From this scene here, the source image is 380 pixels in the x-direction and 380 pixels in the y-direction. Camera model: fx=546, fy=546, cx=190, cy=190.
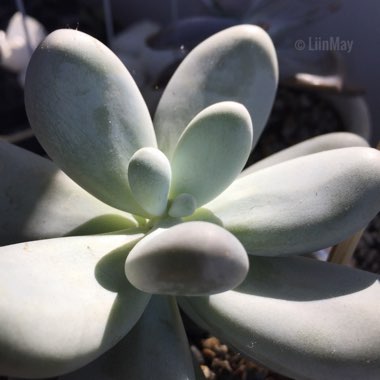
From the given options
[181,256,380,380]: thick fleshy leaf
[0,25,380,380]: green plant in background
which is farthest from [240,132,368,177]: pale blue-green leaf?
[181,256,380,380]: thick fleshy leaf

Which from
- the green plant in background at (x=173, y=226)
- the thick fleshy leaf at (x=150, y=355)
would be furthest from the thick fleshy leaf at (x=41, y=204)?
the thick fleshy leaf at (x=150, y=355)

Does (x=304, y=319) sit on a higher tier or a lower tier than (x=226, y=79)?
lower

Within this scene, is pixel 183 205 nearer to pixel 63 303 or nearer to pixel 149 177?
pixel 149 177

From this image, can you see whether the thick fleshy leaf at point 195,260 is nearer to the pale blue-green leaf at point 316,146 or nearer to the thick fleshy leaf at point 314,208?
the thick fleshy leaf at point 314,208

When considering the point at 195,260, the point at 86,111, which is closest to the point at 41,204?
the point at 86,111

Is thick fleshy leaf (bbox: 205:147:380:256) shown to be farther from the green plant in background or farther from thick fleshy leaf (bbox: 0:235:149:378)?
thick fleshy leaf (bbox: 0:235:149:378)

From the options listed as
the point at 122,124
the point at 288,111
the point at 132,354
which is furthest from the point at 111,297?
the point at 288,111

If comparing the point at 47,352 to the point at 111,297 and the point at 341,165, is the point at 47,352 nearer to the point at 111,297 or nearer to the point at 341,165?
the point at 111,297
